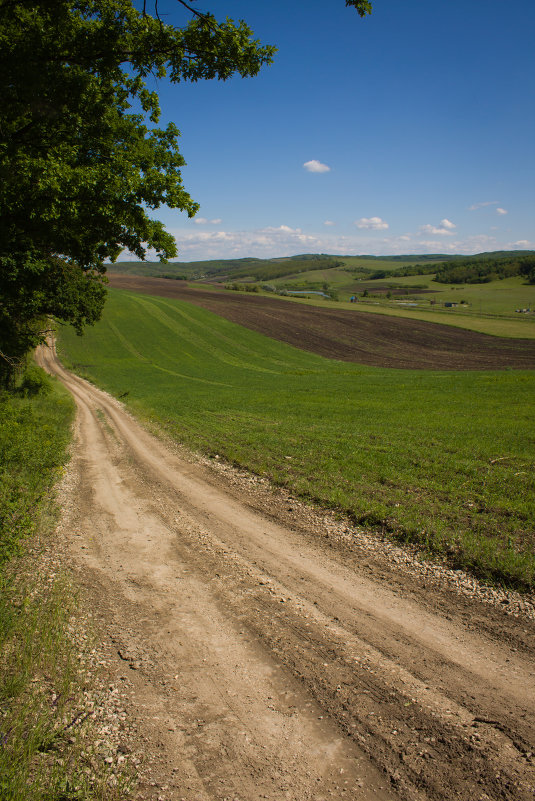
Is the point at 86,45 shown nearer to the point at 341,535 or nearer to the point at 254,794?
the point at 341,535

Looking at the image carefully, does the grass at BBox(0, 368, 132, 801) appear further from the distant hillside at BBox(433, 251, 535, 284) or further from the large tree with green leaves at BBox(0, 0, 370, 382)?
the distant hillside at BBox(433, 251, 535, 284)

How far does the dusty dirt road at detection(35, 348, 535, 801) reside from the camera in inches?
158

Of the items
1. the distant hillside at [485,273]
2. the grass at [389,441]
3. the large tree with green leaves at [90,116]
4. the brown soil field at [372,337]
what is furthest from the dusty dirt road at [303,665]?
the distant hillside at [485,273]

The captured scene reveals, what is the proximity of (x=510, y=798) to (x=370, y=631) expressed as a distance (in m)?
2.45

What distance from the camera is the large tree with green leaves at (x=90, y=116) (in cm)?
894

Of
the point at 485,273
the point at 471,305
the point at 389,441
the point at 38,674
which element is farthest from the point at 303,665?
the point at 485,273

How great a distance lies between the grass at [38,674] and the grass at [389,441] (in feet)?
20.4

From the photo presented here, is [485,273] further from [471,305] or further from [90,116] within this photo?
[90,116]

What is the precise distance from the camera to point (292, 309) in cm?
9200

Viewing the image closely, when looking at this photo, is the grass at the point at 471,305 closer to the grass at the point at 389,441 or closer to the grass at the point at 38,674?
the grass at the point at 389,441

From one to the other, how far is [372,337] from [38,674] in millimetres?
71554

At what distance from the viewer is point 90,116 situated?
431 inches

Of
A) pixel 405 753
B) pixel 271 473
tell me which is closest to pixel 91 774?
pixel 405 753

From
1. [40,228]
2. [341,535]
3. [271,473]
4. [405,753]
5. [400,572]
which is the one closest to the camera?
[405,753]
